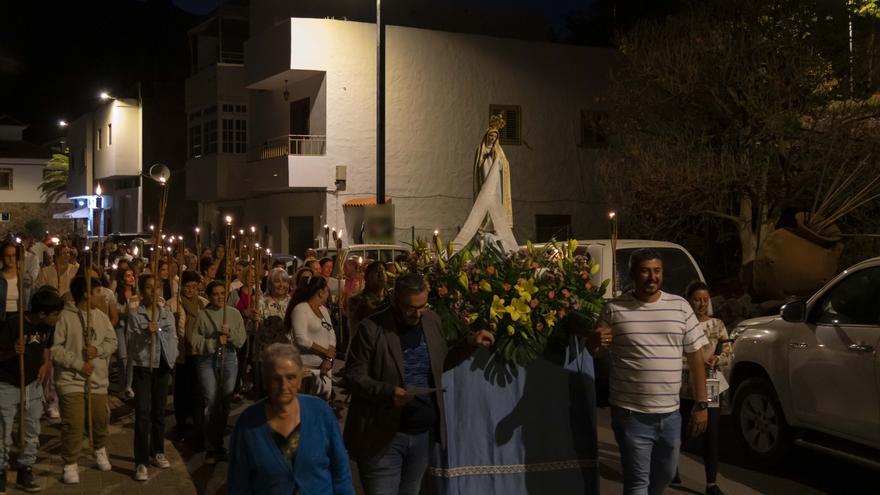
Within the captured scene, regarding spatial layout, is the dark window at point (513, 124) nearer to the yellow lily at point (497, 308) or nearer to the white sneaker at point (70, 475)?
the white sneaker at point (70, 475)

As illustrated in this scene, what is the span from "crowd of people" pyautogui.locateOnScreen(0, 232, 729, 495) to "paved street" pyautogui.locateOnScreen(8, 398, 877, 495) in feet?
0.58

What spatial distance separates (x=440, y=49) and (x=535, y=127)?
3745 millimetres

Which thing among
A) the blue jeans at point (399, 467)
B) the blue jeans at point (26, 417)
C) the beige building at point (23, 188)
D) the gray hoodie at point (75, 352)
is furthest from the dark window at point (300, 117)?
the beige building at point (23, 188)

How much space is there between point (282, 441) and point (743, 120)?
656 inches

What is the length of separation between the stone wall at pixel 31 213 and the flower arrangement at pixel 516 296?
69.8 metres

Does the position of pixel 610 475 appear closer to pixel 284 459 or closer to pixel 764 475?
pixel 764 475

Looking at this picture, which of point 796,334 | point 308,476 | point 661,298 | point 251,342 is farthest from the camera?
point 251,342

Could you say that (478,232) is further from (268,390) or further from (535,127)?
(535,127)

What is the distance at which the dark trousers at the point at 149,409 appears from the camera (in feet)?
30.9

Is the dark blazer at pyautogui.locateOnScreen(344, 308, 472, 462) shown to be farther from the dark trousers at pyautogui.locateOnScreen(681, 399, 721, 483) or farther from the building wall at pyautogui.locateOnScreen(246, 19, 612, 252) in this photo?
the building wall at pyautogui.locateOnScreen(246, 19, 612, 252)

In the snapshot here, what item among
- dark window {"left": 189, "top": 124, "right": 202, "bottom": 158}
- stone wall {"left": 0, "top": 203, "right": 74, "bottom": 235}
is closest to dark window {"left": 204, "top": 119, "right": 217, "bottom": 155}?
dark window {"left": 189, "top": 124, "right": 202, "bottom": 158}

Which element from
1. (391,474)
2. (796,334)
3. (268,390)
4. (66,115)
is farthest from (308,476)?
(66,115)

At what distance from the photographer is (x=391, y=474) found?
628cm

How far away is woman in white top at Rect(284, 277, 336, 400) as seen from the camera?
9.30 metres
